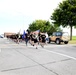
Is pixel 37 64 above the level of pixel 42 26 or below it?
below

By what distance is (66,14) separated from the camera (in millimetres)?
55938

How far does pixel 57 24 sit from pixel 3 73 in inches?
1997

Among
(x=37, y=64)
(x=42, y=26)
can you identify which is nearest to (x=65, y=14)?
(x=37, y=64)

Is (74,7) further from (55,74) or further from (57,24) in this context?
(55,74)

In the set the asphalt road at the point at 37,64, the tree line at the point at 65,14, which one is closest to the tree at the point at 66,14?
the tree line at the point at 65,14

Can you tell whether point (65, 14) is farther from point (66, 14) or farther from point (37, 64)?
point (37, 64)

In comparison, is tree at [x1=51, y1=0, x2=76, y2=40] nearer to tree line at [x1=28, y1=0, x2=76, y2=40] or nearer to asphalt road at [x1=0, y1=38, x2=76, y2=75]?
tree line at [x1=28, y1=0, x2=76, y2=40]

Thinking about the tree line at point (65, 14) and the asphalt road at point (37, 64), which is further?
the tree line at point (65, 14)

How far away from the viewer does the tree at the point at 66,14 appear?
55.2 meters

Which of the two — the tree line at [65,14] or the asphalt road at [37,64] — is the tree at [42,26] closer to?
the tree line at [65,14]

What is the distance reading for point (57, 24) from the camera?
59.2 m

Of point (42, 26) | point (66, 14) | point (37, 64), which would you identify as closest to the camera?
point (37, 64)

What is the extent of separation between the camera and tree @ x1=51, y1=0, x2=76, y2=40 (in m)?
55.2

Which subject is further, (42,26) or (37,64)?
(42,26)
